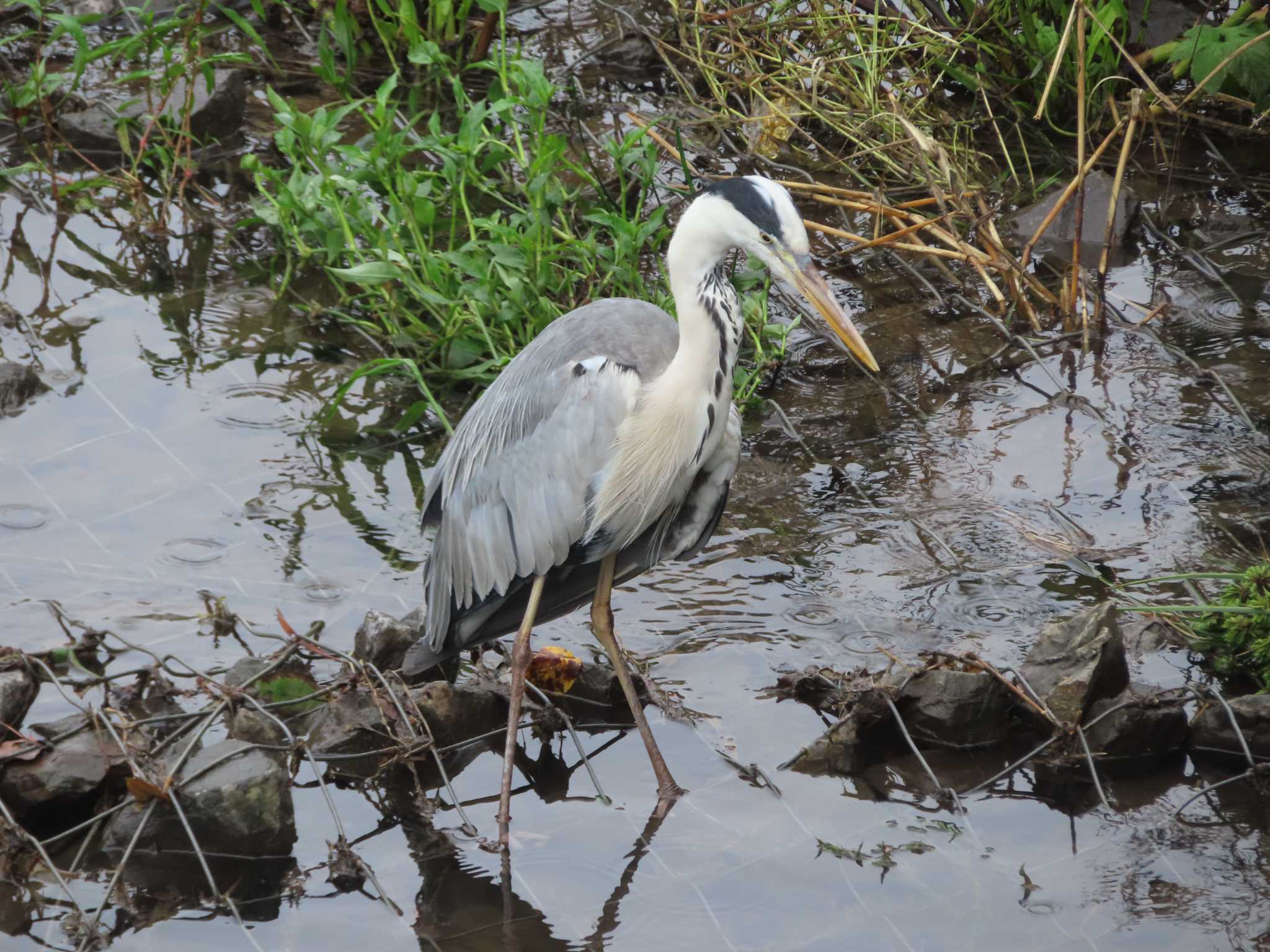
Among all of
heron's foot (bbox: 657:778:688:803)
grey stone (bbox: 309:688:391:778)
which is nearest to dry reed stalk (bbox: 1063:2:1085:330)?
heron's foot (bbox: 657:778:688:803)

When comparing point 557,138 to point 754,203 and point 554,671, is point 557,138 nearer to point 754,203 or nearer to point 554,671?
point 754,203

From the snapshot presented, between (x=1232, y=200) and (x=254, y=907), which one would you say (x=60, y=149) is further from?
(x=1232, y=200)

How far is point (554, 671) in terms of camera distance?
4.32m

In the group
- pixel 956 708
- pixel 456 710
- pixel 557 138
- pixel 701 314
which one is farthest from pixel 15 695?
pixel 557 138

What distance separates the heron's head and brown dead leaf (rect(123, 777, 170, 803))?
6.68 feet

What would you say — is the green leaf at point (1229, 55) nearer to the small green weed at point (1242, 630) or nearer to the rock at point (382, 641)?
the small green weed at point (1242, 630)

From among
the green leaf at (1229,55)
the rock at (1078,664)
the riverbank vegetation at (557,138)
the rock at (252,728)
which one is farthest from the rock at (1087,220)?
the rock at (252,728)

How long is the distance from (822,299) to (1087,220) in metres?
3.37

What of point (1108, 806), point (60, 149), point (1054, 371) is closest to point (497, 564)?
point (1108, 806)

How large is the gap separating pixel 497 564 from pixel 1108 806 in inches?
72.1

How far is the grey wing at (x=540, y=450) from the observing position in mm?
3934

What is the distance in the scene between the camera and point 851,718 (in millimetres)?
4027

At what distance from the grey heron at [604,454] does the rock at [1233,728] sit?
1.41 m

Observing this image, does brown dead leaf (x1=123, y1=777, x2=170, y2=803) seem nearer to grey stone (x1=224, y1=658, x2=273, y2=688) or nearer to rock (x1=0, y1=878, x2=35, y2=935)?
rock (x1=0, y1=878, x2=35, y2=935)
